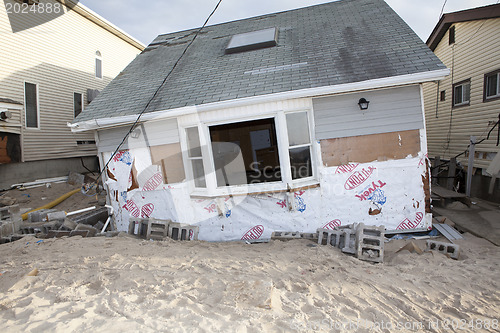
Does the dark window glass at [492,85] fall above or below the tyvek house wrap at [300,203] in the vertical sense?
above

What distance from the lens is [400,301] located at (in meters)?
3.25

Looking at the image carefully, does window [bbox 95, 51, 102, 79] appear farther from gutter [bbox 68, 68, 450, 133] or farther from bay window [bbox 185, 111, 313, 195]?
bay window [bbox 185, 111, 313, 195]

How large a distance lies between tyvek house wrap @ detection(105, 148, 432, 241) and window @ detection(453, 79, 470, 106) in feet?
22.4

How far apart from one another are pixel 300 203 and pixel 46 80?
12523mm

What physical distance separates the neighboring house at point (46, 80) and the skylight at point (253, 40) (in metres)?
8.03

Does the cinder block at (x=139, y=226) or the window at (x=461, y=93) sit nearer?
the cinder block at (x=139, y=226)

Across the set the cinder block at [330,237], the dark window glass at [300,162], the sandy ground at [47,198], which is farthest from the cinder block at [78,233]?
the cinder block at [330,237]

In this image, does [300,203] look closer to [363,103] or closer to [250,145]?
[363,103]

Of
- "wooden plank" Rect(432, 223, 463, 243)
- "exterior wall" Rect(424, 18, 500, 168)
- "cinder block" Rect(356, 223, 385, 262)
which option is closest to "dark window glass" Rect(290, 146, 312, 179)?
"cinder block" Rect(356, 223, 385, 262)

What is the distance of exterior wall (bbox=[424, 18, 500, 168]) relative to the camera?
8.86m

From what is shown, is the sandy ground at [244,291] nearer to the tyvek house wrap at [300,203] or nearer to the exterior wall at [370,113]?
the tyvek house wrap at [300,203]

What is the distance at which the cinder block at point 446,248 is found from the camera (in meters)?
4.65

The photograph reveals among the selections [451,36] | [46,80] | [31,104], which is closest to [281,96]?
[451,36]

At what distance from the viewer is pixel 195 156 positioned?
6.35 m
